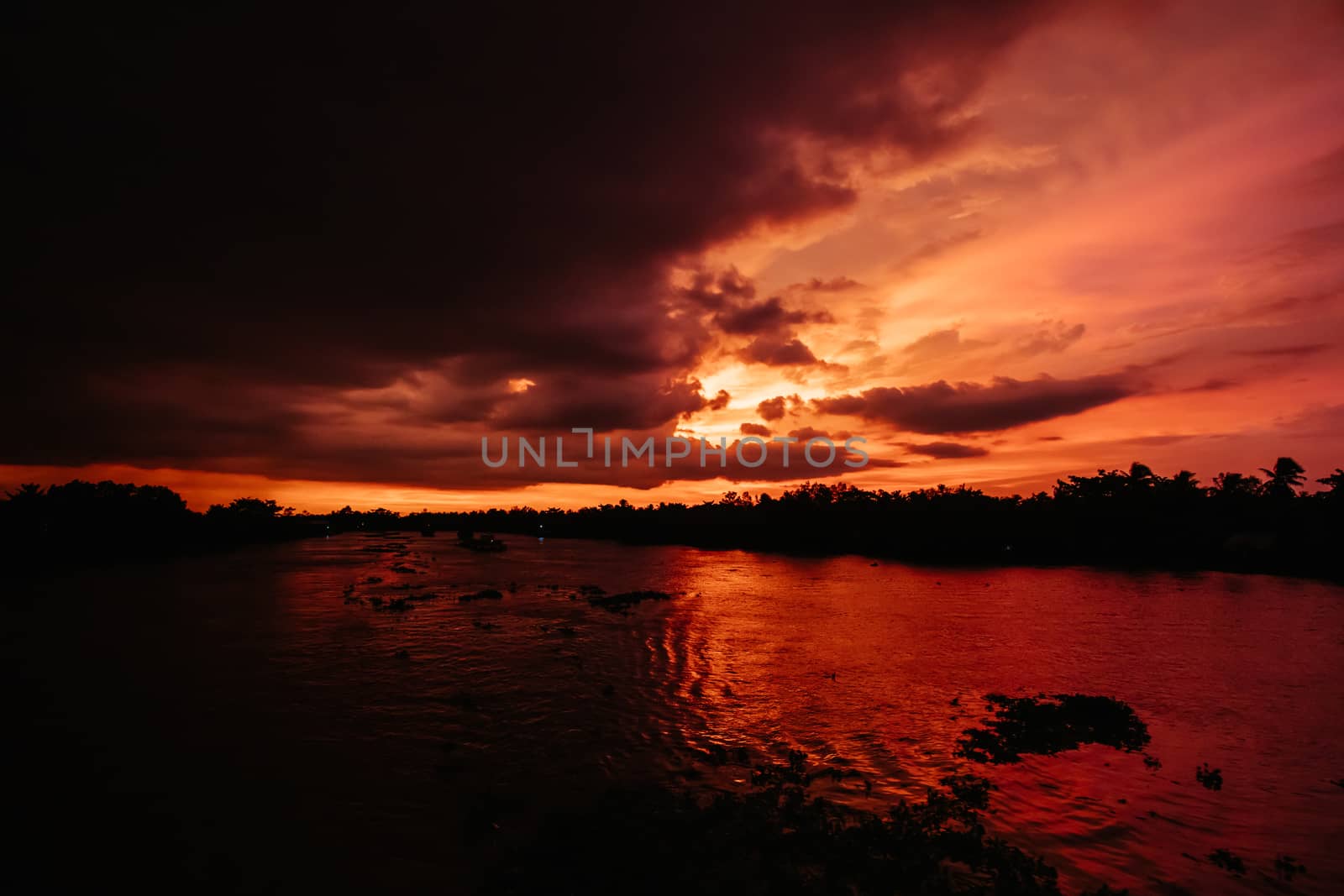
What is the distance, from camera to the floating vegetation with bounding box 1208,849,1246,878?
1214cm

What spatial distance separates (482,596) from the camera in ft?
167

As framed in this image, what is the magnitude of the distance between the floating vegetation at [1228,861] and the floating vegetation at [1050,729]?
17.2 feet

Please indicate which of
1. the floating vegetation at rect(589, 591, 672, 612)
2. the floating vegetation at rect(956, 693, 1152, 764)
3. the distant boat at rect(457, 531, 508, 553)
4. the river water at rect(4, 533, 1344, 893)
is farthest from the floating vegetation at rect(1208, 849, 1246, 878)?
the distant boat at rect(457, 531, 508, 553)

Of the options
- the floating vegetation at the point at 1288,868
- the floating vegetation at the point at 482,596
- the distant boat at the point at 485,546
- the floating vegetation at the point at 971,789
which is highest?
the floating vegetation at the point at 971,789

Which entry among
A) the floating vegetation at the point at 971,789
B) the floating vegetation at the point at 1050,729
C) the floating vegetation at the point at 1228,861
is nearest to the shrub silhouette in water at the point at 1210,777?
the floating vegetation at the point at 1050,729

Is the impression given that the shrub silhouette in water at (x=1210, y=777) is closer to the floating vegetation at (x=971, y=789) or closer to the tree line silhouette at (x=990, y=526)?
the floating vegetation at (x=971, y=789)

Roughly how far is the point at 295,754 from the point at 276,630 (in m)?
22.0

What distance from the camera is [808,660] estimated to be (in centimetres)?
2997

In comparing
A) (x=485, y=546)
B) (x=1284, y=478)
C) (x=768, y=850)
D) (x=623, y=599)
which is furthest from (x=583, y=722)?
(x=1284, y=478)

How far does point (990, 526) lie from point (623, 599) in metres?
92.7

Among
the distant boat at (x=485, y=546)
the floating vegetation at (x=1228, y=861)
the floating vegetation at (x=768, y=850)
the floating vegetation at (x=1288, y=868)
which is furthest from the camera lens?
the distant boat at (x=485, y=546)

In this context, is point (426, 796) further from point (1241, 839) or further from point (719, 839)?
point (1241, 839)

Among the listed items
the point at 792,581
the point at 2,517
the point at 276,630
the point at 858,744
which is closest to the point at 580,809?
the point at 858,744

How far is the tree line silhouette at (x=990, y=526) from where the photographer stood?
7638cm
